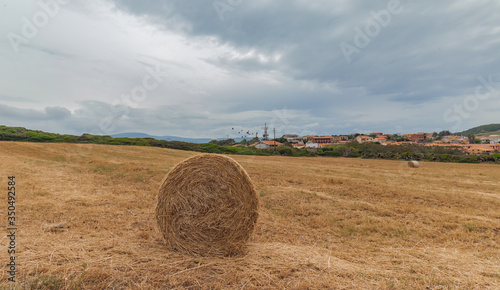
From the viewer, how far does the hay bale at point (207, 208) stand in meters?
4.98

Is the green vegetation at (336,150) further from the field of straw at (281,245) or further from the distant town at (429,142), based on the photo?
the field of straw at (281,245)

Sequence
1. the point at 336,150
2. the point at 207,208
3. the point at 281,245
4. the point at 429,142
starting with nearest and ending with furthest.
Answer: the point at 207,208
the point at 281,245
the point at 336,150
the point at 429,142

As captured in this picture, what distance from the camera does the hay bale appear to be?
A: 4977 millimetres

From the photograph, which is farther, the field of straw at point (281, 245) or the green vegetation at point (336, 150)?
the green vegetation at point (336, 150)

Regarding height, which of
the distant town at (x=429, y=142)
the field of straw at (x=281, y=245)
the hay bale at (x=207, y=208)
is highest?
the distant town at (x=429, y=142)

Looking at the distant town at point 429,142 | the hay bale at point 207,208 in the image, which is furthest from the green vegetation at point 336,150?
the hay bale at point 207,208

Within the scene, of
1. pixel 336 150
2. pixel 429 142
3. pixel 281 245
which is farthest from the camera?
pixel 429 142

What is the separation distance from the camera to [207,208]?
5090 millimetres

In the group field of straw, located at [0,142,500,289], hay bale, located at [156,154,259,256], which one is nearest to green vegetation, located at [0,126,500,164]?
field of straw, located at [0,142,500,289]

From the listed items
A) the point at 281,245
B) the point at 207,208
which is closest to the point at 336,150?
the point at 281,245

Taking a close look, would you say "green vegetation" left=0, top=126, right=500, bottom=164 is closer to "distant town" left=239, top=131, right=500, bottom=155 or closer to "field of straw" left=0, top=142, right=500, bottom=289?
"distant town" left=239, top=131, right=500, bottom=155

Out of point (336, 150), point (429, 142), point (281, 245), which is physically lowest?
point (281, 245)

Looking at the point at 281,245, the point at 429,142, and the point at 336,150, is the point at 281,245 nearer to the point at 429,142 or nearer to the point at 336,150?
the point at 336,150

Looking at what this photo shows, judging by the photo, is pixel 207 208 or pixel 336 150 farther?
pixel 336 150
